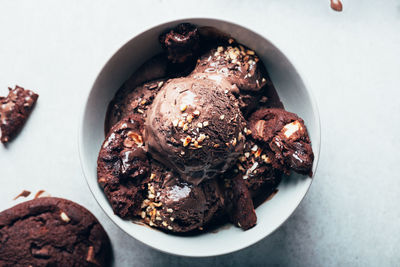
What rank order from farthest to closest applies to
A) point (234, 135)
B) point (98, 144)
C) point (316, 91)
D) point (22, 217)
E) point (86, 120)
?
point (316, 91), point (22, 217), point (98, 144), point (86, 120), point (234, 135)

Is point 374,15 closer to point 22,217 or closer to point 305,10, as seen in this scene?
point 305,10

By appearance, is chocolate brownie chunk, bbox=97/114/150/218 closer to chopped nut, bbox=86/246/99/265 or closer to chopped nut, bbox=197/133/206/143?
chopped nut, bbox=197/133/206/143

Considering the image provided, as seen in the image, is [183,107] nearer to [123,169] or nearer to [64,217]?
[123,169]

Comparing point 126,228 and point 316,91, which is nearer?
point 126,228

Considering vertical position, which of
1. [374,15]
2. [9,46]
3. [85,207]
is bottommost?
[85,207]

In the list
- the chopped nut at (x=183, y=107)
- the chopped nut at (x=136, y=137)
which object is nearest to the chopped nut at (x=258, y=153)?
the chopped nut at (x=183, y=107)

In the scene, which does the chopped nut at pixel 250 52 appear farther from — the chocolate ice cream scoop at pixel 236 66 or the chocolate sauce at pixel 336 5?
the chocolate sauce at pixel 336 5

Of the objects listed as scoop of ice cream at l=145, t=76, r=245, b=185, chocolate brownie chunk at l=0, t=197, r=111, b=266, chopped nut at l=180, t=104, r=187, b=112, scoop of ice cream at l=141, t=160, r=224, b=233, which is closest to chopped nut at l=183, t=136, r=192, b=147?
scoop of ice cream at l=145, t=76, r=245, b=185

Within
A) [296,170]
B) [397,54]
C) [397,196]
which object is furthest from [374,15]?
[296,170]
